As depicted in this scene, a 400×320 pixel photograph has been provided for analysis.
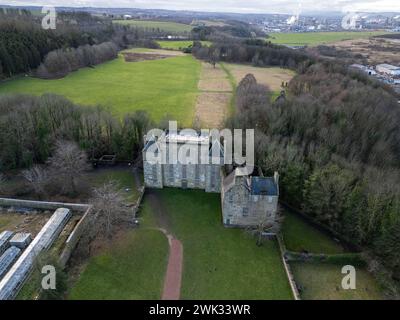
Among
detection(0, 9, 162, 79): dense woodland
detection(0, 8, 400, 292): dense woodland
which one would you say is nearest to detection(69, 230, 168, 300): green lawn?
detection(0, 8, 400, 292): dense woodland

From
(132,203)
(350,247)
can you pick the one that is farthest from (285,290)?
(132,203)

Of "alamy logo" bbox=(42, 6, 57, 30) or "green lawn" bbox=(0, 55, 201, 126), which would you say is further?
"green lawn" bbox=(0, 55, 201, 126)

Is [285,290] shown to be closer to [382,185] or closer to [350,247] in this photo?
[350,247]

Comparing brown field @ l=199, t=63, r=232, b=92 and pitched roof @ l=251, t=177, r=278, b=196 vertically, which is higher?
brown field @ l=199, t=63, r=232, b=92

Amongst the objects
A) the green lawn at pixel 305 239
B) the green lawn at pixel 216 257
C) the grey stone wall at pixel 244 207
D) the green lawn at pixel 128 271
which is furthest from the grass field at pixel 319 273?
the green lawn at pixel 128 271

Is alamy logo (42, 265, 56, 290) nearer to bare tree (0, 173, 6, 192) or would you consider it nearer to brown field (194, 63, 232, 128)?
bare tree (0, 173, 6, 192)

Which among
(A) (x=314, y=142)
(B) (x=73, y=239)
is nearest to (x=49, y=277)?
(B) (x=73, y=239)

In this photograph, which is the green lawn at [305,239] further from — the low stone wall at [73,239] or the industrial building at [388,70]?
the industrial building at [388,70]
